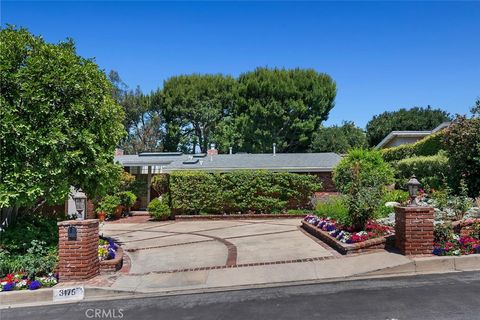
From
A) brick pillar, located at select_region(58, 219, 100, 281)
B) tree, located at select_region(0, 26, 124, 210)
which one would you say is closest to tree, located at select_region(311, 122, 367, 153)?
tree, located at select_region(0, 26, 124, 210)

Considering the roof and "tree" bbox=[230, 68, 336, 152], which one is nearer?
the roof

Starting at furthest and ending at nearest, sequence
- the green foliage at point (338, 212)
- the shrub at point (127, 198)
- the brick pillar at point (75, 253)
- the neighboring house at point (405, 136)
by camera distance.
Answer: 1. the neighboring house at point (405, 136)
2. the shrub at point (127, 198)
3. the green foliage at point (338, 212)
4. the brick pillar at point (75, 253)

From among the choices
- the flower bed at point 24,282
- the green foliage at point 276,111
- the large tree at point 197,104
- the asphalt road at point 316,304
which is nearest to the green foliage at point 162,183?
the flower bed at point 24,282

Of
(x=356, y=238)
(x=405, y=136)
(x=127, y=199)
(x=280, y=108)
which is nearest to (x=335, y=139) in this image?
(x=280, y=108)

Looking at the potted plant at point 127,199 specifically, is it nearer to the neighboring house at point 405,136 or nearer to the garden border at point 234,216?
the garden border at point 234,216

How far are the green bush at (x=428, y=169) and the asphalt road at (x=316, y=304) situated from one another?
849 cm

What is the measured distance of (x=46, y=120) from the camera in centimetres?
877

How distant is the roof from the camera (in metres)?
20.5

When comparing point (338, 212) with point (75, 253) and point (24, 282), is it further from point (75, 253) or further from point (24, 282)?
point (24, 282)

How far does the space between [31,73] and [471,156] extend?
459 inches

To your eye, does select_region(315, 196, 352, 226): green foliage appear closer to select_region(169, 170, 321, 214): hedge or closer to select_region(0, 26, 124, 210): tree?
select_region(169, 170, 321, 214): hedge

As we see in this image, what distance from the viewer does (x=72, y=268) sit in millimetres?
7797

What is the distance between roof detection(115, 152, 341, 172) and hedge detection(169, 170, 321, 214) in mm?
1352

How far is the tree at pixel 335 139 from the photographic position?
1400 inches
